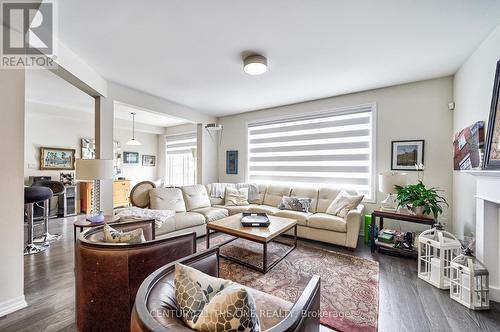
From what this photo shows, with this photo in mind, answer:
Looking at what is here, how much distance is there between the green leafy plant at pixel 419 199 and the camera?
265cm

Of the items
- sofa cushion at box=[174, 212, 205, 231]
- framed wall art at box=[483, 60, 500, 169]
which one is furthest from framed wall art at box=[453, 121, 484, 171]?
sofa cushion at box=[174, 212, 205, 231]

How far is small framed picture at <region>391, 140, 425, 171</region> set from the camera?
319 cm

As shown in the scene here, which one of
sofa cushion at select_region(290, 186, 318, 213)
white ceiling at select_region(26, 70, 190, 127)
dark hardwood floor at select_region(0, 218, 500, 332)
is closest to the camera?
dark hardwood floor at select_region(0, 218, 500, 332)

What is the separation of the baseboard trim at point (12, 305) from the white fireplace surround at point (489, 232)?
13.7ft

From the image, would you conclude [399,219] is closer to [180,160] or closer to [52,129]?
[180,160]

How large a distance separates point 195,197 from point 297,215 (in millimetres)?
1921

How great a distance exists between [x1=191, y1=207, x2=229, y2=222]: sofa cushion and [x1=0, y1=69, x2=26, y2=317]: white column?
84.8 inches

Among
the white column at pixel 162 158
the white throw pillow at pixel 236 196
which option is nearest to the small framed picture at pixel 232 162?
the white throw pillow at pixel 236 196

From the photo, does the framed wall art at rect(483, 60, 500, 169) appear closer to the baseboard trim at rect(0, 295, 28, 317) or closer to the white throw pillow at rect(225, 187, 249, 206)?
the white throw pillow at rect(225, 187, 249, 206)

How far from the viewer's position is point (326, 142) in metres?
4.07

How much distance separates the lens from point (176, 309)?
837 millimetres

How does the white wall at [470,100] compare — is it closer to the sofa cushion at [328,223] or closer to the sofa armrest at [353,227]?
the sofa armrest at [353,227]

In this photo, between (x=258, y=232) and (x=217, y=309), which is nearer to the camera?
(x=217, y=309)

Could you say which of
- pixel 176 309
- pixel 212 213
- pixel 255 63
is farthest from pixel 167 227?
pixel 255 63
